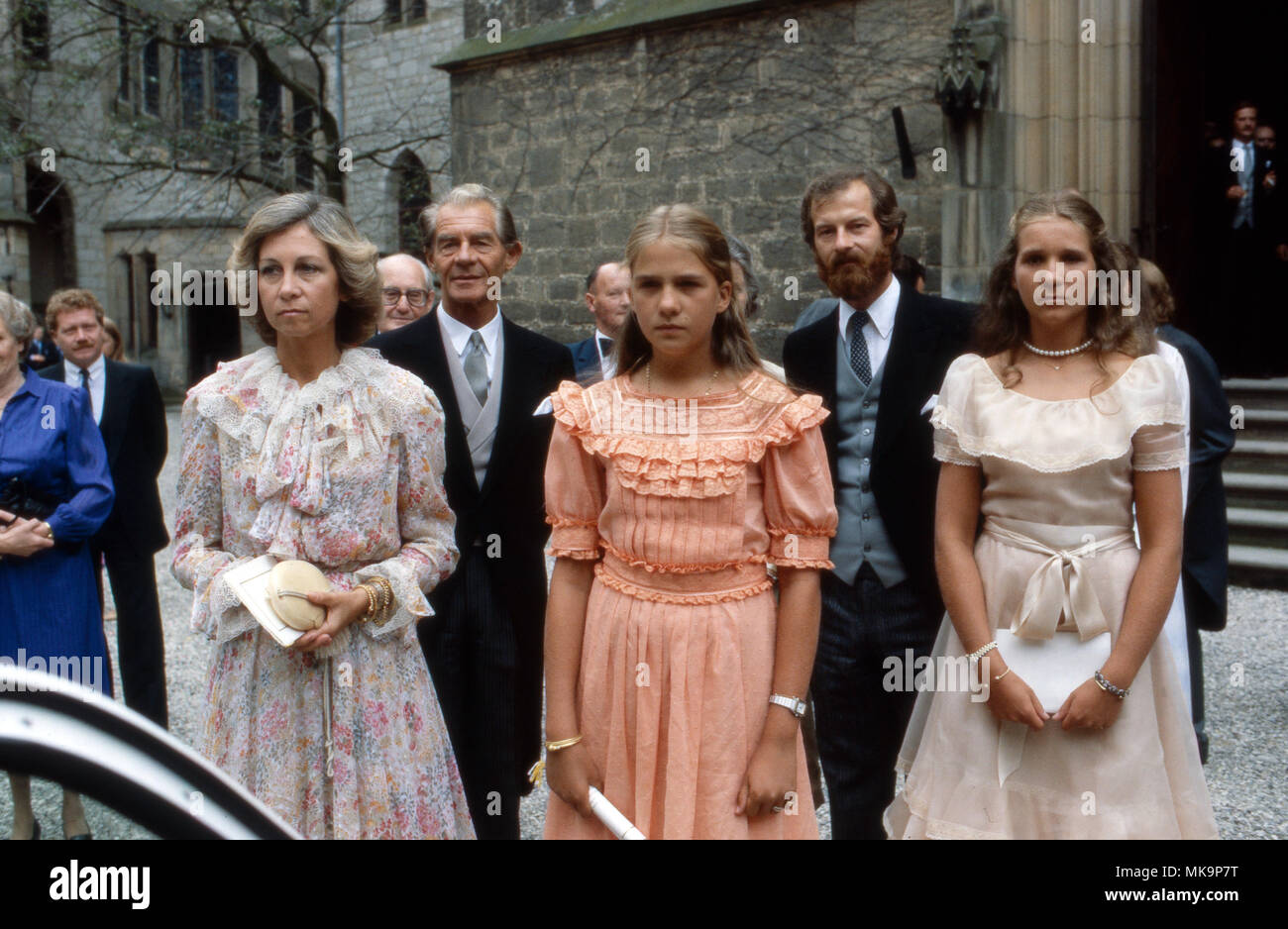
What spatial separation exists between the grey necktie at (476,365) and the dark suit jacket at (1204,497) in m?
2.59

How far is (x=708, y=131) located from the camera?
445 inches

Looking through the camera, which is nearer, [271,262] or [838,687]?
[271,262]

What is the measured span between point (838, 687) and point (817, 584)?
77cm

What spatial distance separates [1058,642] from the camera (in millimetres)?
2840

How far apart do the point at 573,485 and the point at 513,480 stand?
0.84m

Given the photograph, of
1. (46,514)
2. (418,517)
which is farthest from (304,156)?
(418,517)

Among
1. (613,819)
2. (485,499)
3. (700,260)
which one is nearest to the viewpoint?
(613,819)

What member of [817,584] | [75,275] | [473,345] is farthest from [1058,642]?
[75,275]

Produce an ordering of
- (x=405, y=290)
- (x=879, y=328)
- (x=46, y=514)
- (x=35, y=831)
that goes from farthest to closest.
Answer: (x=405, y=290)
(x=46, y=514)
(x=879, y=328)
(x=35, y=831)

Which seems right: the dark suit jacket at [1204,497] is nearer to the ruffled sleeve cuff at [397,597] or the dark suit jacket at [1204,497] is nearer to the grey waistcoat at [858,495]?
the grey waistcoat at [858,495]

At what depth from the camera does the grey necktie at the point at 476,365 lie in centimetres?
369

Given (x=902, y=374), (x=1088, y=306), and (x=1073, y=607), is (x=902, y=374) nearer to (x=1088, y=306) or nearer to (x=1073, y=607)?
(x=1088, y=306)

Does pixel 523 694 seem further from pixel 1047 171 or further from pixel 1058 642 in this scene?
pixel 1047 171

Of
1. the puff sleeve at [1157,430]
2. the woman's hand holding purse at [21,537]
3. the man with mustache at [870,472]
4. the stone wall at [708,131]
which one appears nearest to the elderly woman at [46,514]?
the woman's hand holding purse at [21,537]
